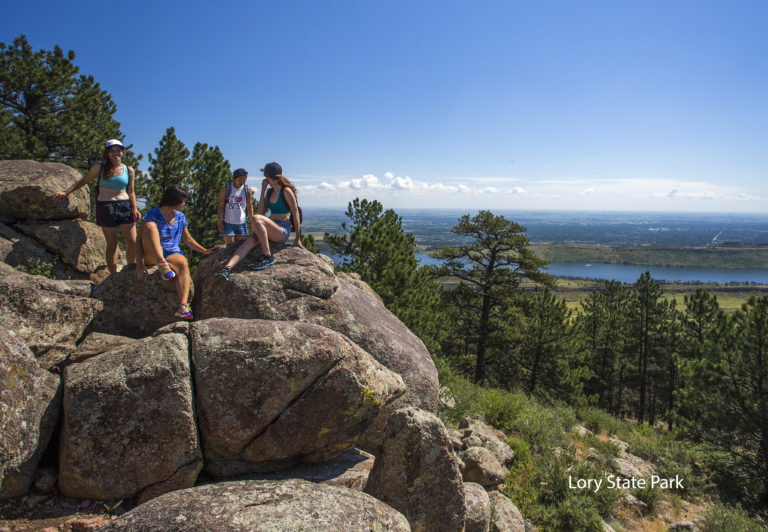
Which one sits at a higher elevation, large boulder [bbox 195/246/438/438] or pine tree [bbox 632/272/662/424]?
large boulder [bbox 195/246/438/438]

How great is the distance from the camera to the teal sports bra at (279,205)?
25.3 feet

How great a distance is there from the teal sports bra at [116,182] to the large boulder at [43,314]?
2.40 metres

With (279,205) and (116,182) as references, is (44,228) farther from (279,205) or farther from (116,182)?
(279,205)

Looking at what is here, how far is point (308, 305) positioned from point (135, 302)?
9.85ft

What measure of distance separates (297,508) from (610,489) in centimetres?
770

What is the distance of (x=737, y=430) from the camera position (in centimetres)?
1416

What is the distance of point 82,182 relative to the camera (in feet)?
24.8

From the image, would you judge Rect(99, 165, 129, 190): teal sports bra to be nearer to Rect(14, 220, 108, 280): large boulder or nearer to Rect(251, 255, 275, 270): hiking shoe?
Rect(14, 220, 108, 280): large boulder

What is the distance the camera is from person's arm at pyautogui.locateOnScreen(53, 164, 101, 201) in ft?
23.1

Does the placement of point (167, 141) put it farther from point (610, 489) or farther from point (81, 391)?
point (610, 489)

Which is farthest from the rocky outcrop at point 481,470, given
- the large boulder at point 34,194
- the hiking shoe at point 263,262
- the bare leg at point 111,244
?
the large boulder at point 34,194

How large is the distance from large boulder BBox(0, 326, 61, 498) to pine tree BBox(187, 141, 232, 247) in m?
16.2

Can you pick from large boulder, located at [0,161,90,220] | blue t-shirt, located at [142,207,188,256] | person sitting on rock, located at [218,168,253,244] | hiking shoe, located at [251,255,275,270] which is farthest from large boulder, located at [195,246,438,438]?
large boulder, located at [0,161,90,220]

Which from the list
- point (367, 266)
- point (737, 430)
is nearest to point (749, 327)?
point (737, 430)
